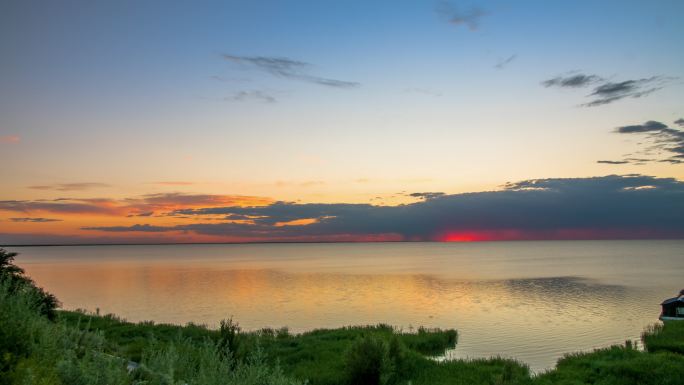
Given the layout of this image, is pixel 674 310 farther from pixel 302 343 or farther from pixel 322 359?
pixel 322 359

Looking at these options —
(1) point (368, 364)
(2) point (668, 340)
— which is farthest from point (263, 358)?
(2) point (668, 340)

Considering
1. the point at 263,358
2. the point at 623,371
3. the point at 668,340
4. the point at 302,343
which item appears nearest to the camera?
the point at 623,371

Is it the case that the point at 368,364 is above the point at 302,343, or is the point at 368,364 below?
above

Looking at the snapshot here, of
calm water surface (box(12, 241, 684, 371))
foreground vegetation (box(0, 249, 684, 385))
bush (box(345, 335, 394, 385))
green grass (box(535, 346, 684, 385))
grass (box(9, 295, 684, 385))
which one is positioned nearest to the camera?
foreground vegetation (box(0, 249, 684, 385))

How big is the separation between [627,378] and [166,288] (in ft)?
212

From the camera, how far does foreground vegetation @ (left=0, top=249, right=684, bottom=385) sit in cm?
783

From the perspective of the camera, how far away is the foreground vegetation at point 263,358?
7832mm

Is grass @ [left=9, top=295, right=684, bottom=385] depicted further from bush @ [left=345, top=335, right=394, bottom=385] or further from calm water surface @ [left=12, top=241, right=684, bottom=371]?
calm water surface @ [left=12, top=241, right=684, bottom=371]

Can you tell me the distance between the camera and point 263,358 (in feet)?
70.7

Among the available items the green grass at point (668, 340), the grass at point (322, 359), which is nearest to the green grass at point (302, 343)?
the grass at point (322, 359)

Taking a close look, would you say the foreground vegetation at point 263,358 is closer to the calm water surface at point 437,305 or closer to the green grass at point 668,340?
the green grass at point 668,340

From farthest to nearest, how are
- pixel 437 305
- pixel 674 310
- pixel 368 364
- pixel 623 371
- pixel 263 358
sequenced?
pixel 437 305 < pixel 674 310 < pixel 263 358 < pixel 368 364 < pixel 623 371

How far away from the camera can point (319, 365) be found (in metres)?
22.3

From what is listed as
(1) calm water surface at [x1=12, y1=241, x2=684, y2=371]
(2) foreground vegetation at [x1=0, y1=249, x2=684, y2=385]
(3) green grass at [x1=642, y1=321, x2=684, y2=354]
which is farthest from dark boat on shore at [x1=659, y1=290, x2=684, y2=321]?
(2) foreground vegetation at [x1=0, y1=249, x2=684, y2=385]
